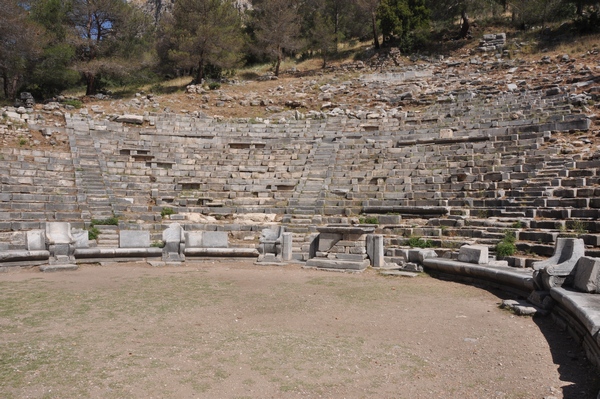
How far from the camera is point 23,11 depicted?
27.3 metres

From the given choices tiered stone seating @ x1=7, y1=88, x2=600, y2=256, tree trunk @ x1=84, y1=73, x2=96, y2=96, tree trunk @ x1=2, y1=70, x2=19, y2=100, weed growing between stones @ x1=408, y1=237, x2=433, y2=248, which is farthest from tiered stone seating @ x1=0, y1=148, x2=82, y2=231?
tree trunk @ x1=2, y1=70, x2=19, y2=100

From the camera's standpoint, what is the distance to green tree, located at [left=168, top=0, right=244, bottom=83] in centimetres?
2994

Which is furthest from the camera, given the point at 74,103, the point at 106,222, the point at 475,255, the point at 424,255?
the point at 74,103

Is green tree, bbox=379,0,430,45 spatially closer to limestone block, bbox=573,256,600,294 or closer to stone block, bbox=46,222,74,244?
stone block, bbox=46,222,74,244

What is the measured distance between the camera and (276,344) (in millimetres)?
5512

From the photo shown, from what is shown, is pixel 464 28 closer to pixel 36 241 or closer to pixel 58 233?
pixel 58 233

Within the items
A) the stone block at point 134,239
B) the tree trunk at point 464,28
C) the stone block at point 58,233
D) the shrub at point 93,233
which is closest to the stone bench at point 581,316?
the stone block at point 134,239

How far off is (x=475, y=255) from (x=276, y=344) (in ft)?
19.9

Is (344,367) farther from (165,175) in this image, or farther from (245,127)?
(245,127)

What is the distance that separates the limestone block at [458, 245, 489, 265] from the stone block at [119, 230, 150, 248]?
8.23 meters

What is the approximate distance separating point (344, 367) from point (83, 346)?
9.74 ft

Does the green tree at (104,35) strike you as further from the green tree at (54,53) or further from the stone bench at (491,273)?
the stone bench at (491,273)

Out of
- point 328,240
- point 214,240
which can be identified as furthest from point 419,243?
point 214,240

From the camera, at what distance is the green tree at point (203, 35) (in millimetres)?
29938
